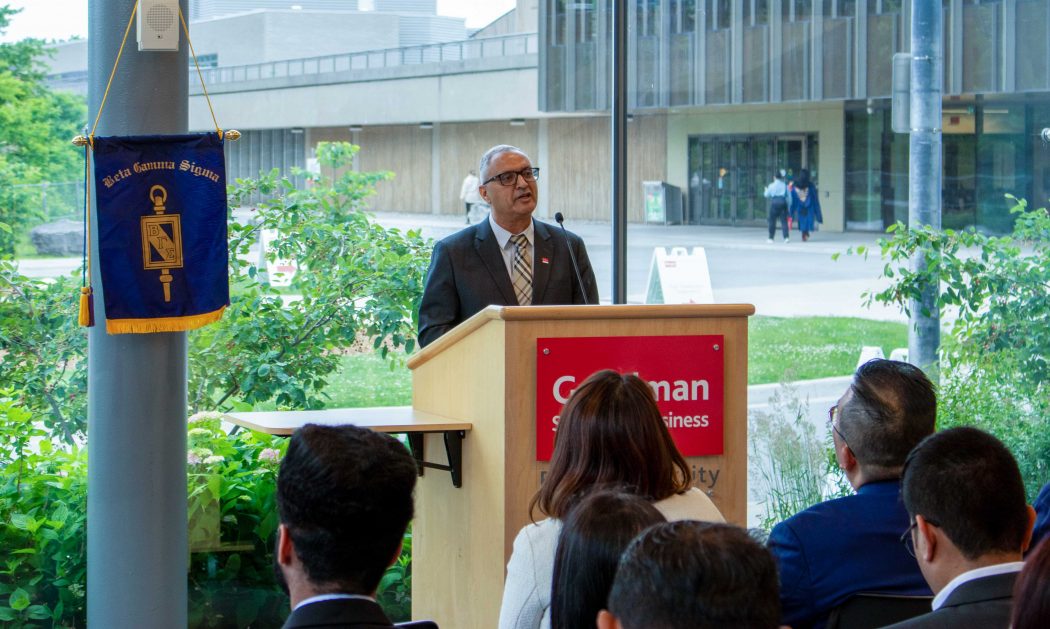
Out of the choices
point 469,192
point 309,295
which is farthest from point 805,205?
point 309,295

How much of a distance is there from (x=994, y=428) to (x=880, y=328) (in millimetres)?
690

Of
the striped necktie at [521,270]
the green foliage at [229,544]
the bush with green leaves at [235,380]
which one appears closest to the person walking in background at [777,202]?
the bush with green leaves at [235,380]

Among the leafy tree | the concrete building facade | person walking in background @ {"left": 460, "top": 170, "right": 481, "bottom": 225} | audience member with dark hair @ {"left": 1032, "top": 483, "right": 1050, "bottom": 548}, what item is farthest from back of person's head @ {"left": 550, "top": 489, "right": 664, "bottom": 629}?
person walking in background @ {"left": 460, "top": 170, "right": 481, "bottom": 225}

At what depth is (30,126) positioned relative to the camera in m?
4.62

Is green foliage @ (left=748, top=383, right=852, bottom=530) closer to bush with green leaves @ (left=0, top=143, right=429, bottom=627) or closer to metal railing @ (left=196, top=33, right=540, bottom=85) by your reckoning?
bush with green leaves @ (left=0, top=143, right=429, bottom=627)

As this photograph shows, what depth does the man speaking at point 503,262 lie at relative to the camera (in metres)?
4.02

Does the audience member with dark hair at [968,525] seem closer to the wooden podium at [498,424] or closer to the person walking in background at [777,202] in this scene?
the wooden podium at [498,424]

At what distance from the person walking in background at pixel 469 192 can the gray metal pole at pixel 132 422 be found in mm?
1895

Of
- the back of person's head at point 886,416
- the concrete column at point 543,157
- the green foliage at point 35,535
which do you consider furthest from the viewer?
the concrete column at point 543,157

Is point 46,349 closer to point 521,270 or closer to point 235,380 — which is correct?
point 235,380

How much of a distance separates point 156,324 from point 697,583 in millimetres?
2655

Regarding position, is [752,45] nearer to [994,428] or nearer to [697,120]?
[697,120]

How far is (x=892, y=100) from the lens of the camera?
A: 5.91 m

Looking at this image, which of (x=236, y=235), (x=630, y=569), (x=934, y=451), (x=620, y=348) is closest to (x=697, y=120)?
(x=236, y=235)
